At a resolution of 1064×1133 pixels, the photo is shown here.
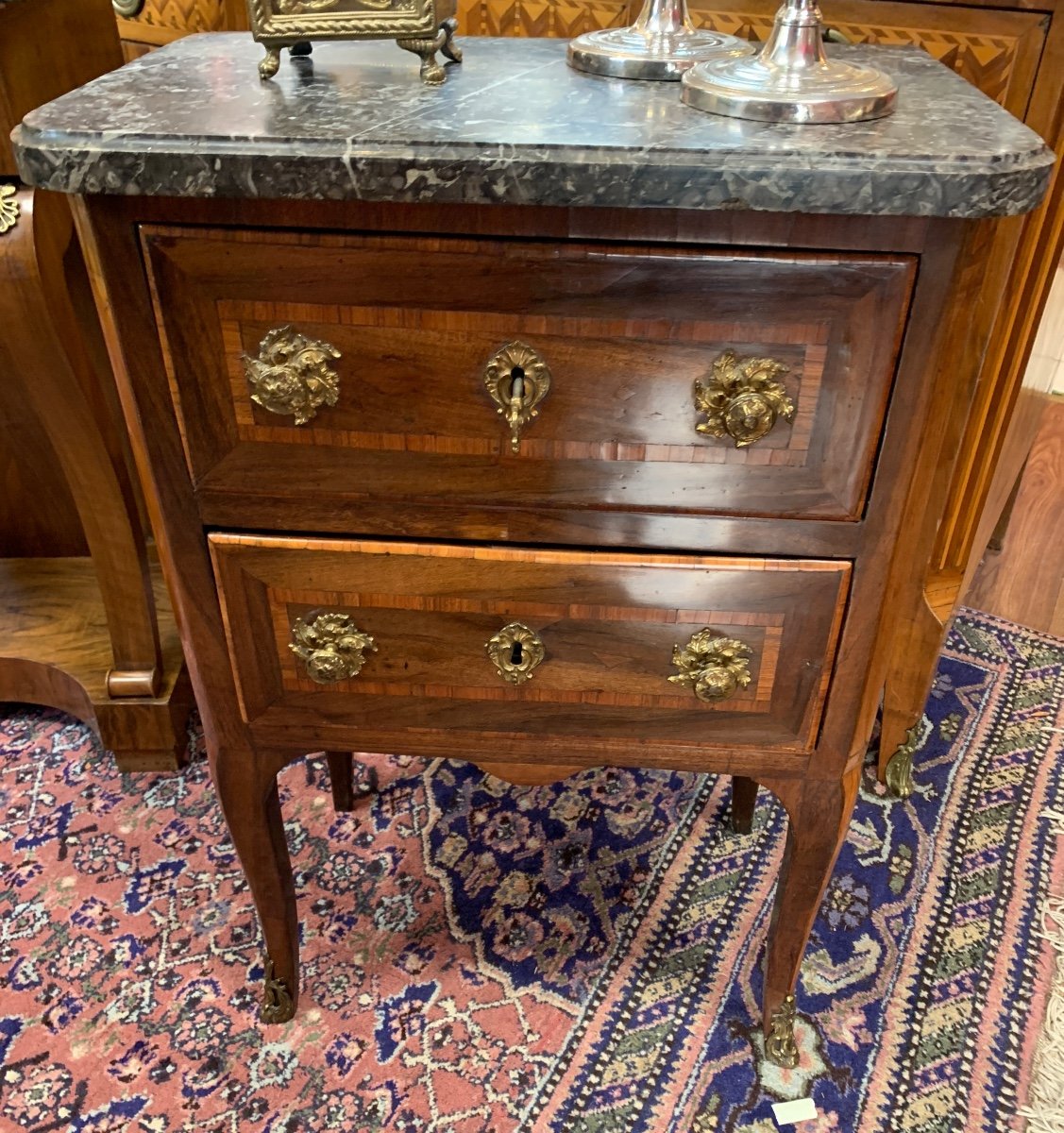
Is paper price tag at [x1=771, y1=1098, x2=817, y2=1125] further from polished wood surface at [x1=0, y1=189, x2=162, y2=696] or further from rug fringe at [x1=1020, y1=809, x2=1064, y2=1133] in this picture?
polished wood surface at [x1=0, y1=189, x2=162, y2=696]

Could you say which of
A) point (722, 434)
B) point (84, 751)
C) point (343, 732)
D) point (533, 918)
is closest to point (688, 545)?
point (722, 434)

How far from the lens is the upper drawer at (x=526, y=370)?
65 centimetres

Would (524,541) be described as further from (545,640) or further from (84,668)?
(84,668)

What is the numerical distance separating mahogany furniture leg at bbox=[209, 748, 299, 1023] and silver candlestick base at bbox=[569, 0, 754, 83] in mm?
654

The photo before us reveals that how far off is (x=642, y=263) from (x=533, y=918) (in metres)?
0.83

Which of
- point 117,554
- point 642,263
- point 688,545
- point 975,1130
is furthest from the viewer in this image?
point 117,554

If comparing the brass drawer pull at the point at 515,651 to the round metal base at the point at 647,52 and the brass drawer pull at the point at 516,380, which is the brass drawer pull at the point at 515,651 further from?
the round metal base at the point at 647,52

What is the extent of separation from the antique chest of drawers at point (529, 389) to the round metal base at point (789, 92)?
26 millimetres

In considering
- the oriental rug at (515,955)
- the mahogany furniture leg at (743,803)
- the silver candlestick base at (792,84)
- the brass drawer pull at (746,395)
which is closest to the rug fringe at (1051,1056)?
the oriental rug at (515,955)

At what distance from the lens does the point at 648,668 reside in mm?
812

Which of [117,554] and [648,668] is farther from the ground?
[648,668]

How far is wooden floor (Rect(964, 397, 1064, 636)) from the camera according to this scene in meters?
1.80

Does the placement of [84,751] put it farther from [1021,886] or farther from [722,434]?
[1021,886]

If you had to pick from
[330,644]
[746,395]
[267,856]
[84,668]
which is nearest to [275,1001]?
[267,856]
